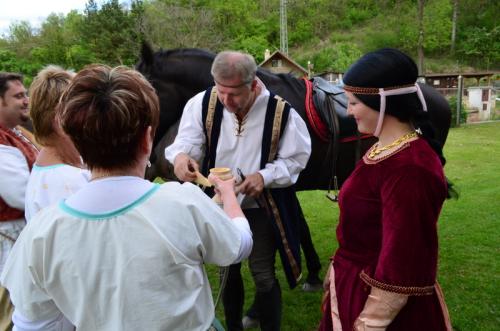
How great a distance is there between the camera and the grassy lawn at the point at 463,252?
132 inches

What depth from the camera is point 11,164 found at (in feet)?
6.07

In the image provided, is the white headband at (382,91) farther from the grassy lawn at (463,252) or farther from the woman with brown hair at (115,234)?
the grassy lawn at (463,252)

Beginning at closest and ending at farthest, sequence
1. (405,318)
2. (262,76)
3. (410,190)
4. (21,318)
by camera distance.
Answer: (21,318)
(410,190)
(405,318)
(262,76)

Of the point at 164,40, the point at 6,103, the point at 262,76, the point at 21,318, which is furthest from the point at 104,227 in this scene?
the point at 164,40

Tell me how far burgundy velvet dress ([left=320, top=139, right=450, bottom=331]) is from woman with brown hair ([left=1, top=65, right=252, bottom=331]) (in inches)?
23.2

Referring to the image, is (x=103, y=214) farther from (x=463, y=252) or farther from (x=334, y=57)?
(x=334, y=57)

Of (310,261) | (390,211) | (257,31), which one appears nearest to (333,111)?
(310,261)

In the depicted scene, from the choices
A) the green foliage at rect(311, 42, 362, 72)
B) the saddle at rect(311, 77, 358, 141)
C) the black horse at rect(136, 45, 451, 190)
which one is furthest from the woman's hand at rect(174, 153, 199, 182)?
the green foliage at rect(311, 42, 362, 72)

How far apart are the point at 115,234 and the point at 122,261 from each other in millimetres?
70

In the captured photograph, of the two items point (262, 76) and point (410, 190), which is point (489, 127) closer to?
point (262, 76)

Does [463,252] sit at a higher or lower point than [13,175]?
lower

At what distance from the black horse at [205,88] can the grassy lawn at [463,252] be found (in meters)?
1.07

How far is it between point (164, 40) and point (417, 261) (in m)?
33.2

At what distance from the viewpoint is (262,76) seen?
3.28 meters
